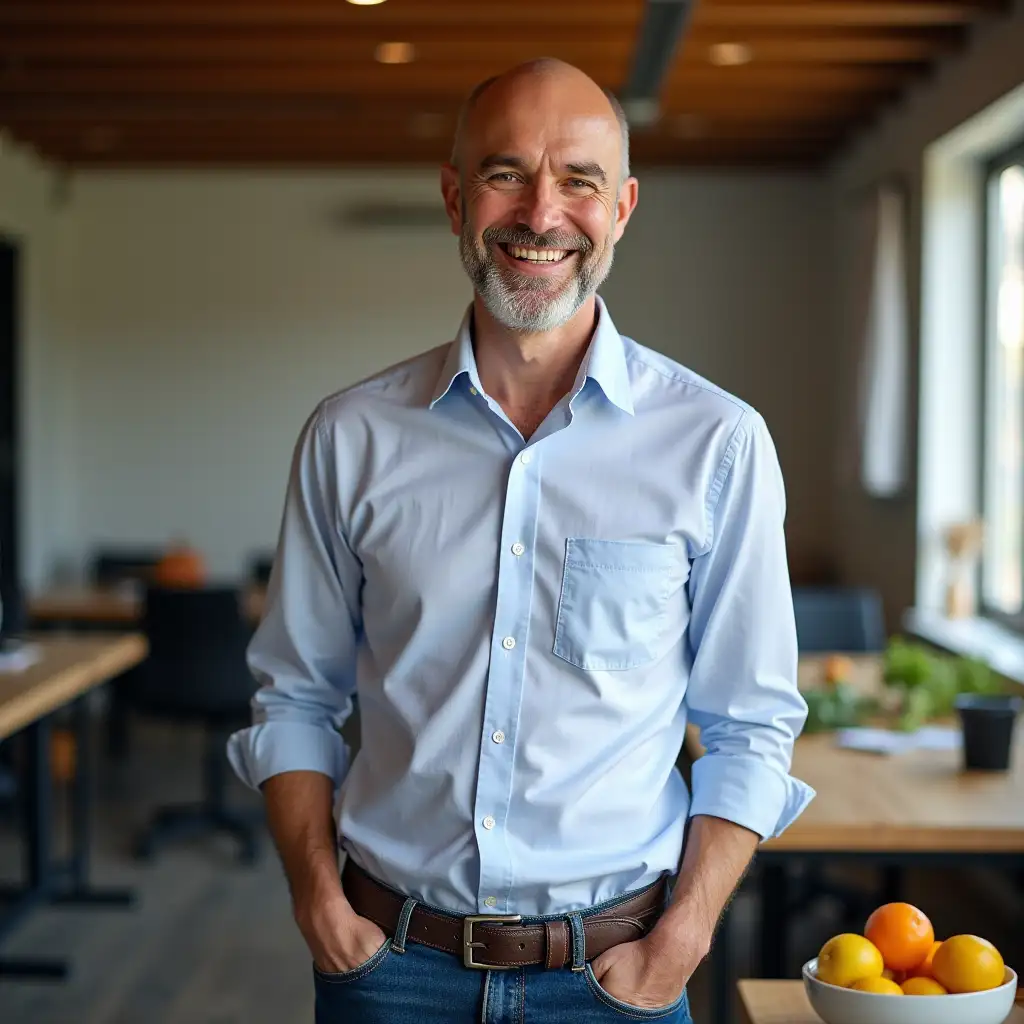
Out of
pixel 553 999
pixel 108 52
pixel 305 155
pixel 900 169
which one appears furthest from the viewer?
pixel 305 155

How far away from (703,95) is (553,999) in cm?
514

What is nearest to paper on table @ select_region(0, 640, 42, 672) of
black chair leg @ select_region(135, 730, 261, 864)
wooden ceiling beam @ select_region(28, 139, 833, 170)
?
black chair leg @ select_region(135, 730, 261, 864)

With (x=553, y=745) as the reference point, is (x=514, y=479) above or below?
above

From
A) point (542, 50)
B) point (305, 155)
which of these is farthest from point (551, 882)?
point (305, 155)

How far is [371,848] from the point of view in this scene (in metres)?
1.52

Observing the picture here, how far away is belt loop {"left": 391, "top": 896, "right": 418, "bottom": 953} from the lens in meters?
1.48

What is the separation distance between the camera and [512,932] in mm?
1459

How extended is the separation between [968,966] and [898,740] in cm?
156

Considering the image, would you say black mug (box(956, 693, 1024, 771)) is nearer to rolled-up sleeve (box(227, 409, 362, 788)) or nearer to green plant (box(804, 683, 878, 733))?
green plant (box(804, 683, 878, 733))

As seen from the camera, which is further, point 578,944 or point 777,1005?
point 777,1005

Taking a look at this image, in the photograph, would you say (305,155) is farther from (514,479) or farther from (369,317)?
(514,479)

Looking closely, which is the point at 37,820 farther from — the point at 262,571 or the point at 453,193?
the point at 453,193

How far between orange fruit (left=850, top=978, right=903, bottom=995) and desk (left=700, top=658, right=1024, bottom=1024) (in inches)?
25.9

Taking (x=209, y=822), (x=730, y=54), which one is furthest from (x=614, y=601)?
(x=730, y=54)
